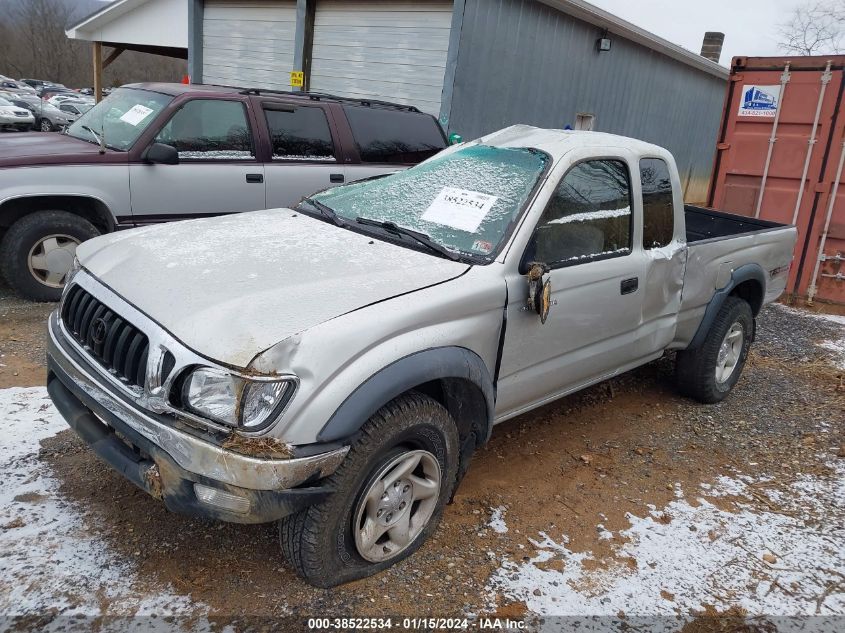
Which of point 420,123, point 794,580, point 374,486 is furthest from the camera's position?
point 420,123

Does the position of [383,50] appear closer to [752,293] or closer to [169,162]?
[169,162]

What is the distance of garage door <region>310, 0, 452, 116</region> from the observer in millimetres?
9664

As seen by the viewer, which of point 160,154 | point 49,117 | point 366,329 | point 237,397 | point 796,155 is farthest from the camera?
point 49,117

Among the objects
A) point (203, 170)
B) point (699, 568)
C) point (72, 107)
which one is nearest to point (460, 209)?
→ point (699, 568)

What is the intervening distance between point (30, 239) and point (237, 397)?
4021 millimetres

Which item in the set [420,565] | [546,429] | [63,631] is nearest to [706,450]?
[546,429]

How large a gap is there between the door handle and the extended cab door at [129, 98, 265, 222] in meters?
3.64

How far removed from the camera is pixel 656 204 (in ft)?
12.3

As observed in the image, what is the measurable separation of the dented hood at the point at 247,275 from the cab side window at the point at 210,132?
2.69m

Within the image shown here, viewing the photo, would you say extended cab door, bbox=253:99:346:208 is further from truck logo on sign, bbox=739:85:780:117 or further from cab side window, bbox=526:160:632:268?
truck logo on sign, bbox=739:85:780:117

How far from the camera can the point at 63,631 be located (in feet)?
7.27

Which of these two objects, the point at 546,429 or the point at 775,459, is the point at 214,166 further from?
the point at 775,459

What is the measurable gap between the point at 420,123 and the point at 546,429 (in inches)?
162

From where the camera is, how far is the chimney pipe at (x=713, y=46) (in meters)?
18.0
